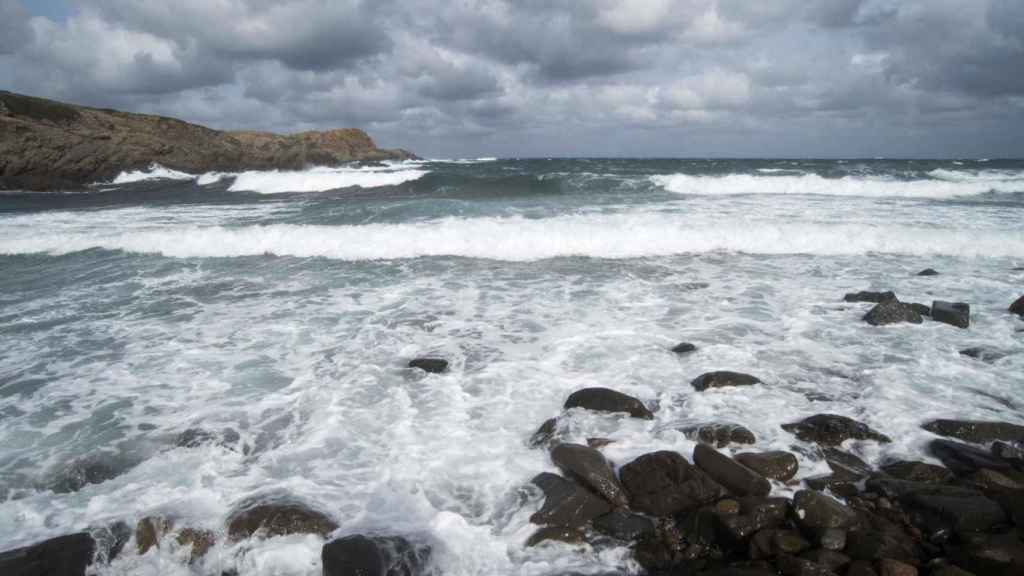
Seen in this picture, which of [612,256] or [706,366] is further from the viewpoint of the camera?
[612,256]

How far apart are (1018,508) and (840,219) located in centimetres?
1446

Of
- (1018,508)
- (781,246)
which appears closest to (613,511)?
(1018,508)

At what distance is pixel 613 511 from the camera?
3.61 meters

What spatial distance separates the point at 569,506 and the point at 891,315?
5906 millimetres

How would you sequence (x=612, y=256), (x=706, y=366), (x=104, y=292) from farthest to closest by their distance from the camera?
(x=612, y=256)
(x=104, y=292)
(x=706, y=366)

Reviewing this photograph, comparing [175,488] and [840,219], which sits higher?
[840,219]

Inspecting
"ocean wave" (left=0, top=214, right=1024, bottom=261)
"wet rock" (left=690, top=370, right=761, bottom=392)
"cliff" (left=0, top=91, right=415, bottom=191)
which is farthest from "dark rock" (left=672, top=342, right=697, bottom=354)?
"cliff" (left=0, top=91, right=415, bottom=191)

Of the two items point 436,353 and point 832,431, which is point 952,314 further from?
point 436,353

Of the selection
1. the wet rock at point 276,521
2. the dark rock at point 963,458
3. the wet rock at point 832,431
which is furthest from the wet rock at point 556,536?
the dark rock at point 963,458

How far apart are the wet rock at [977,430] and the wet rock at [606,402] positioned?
2279 mm

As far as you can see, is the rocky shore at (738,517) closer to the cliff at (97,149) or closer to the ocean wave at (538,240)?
the ocean wave at (538,240)

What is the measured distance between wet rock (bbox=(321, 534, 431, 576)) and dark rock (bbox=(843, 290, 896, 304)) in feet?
25.0

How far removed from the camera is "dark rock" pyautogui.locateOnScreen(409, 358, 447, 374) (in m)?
6.07

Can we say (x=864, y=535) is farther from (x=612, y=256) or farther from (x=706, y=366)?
(x=612, y=256)
